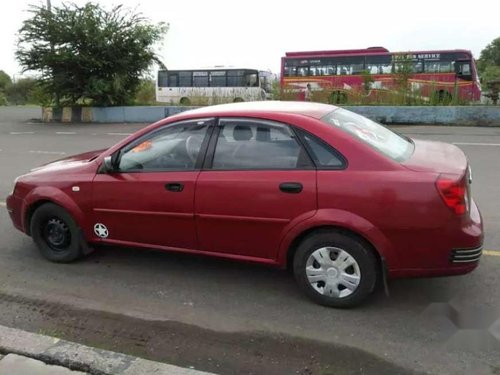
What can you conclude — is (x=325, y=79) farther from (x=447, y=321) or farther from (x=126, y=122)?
(x=447, y=321)

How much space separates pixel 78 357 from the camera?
3.25 metres

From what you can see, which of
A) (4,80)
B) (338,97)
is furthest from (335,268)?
(4,80)

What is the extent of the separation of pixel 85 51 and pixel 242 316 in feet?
70.2

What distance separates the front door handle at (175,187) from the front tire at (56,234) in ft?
3.64

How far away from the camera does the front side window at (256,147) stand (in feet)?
12.9

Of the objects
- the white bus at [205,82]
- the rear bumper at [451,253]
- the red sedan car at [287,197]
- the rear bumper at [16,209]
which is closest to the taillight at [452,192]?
the red sedan car at [287,197]

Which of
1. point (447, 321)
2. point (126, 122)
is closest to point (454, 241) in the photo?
point (447, 321)

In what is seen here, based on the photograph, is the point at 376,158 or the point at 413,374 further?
the point at 376,158

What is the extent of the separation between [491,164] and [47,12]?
786 inches

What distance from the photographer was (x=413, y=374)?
3100 millimetres

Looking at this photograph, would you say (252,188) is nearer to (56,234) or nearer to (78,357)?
(78,357)

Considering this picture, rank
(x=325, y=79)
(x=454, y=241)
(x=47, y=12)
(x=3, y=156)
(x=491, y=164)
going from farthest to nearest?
1. (x=325, y=79)
2. (x=47, y=12)
3. (x=3, y=156)
4. (x=491, y=164)
5. (x=454, y=241)

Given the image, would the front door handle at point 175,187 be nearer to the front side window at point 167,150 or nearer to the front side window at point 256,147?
the front side window at point 167,150

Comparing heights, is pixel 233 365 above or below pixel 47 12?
below
